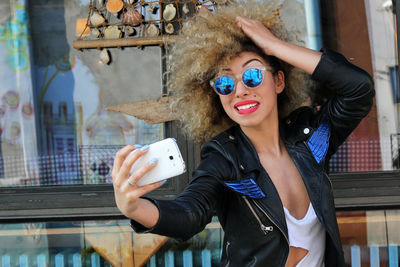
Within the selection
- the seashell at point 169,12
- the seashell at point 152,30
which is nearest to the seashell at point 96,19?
the seashell at point 152,30

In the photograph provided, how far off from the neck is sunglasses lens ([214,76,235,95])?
0.16 metres

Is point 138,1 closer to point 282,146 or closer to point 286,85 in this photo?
point 286,85

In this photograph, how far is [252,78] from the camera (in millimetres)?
1427

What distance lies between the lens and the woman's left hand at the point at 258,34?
1450 millimetres

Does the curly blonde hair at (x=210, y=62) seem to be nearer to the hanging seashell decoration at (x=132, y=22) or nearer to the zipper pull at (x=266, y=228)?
the zipper pull at (x=266, y=228)

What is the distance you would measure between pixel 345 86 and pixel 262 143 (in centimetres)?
36

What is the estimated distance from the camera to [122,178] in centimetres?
98

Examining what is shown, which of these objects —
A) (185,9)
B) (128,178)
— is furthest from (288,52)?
(185,9)

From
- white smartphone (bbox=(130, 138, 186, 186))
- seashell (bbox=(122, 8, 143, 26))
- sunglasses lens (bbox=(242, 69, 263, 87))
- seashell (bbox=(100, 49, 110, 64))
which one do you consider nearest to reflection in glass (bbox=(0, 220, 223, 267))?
seashell (bbox=(100, 49, 110, 64))

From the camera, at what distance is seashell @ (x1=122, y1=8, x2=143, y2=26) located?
2.66 meters

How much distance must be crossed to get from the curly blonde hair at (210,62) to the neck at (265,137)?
226 mm

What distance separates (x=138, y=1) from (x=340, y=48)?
1.43 meters

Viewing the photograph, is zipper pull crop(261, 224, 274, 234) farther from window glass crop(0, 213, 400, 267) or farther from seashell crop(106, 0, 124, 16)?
seashell crop(106, 0, 124, 16)

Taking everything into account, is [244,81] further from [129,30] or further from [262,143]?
[129,30]
